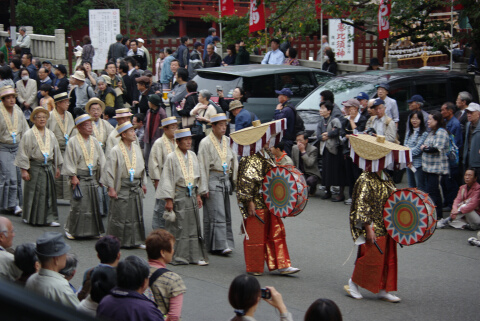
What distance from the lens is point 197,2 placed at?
30.6m

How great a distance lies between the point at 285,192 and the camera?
23.3 feet

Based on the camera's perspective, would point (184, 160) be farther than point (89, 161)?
No

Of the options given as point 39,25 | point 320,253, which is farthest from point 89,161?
point 39,25

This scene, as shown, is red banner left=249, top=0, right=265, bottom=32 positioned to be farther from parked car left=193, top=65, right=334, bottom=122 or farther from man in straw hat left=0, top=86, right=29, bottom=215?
man in straw hat left=0, top=86, right=29, bottom=215

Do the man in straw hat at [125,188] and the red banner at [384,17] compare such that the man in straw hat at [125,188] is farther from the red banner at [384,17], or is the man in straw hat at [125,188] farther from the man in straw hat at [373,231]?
the red banner at [384,17]

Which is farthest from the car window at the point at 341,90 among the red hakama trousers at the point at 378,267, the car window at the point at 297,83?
the red hakama trousers at the point at 378,267

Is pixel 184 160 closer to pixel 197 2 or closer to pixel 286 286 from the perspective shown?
pixel 286 286

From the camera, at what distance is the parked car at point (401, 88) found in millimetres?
11945

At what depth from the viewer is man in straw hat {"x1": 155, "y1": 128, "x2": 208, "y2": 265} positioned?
25.5 feet

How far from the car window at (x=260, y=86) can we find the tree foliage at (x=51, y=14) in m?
12.7

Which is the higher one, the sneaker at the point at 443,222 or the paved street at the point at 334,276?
the sneaker at the point at 443,222

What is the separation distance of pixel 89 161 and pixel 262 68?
577 cm

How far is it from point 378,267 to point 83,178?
438 centimetres

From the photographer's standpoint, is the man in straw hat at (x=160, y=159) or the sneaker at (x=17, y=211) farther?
the sneaker at (x=17, y=211)
